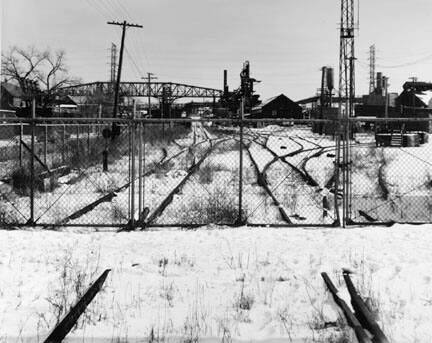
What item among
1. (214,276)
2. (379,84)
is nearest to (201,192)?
(214,276)

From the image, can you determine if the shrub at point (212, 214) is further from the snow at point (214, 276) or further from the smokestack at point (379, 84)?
the smokestack at point (379, 84)

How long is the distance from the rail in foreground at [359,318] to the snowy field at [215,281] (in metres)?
0.13

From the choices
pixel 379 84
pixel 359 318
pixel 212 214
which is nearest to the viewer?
pixel 359 318

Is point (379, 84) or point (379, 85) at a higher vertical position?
point (379, 84)

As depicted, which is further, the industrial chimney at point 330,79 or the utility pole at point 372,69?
the utility pole at point 372,69

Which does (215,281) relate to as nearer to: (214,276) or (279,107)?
(214,276)

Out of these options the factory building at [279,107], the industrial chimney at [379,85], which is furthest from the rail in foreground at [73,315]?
the industrial chimney at [379,85]

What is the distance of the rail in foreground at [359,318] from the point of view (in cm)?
488

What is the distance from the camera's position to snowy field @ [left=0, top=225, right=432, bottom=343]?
17.6 feet

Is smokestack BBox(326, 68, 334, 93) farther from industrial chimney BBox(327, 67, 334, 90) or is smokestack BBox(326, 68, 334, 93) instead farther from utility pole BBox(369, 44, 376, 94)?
utility pole BBox(369, 44, 376, 94)

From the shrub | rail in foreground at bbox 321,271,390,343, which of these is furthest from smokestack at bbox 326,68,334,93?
rail in foreground at bbox 321,271,390,343

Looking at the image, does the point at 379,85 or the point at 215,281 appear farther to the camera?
the point at 379,85

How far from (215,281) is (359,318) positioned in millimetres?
2079

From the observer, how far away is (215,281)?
22.9 ft
